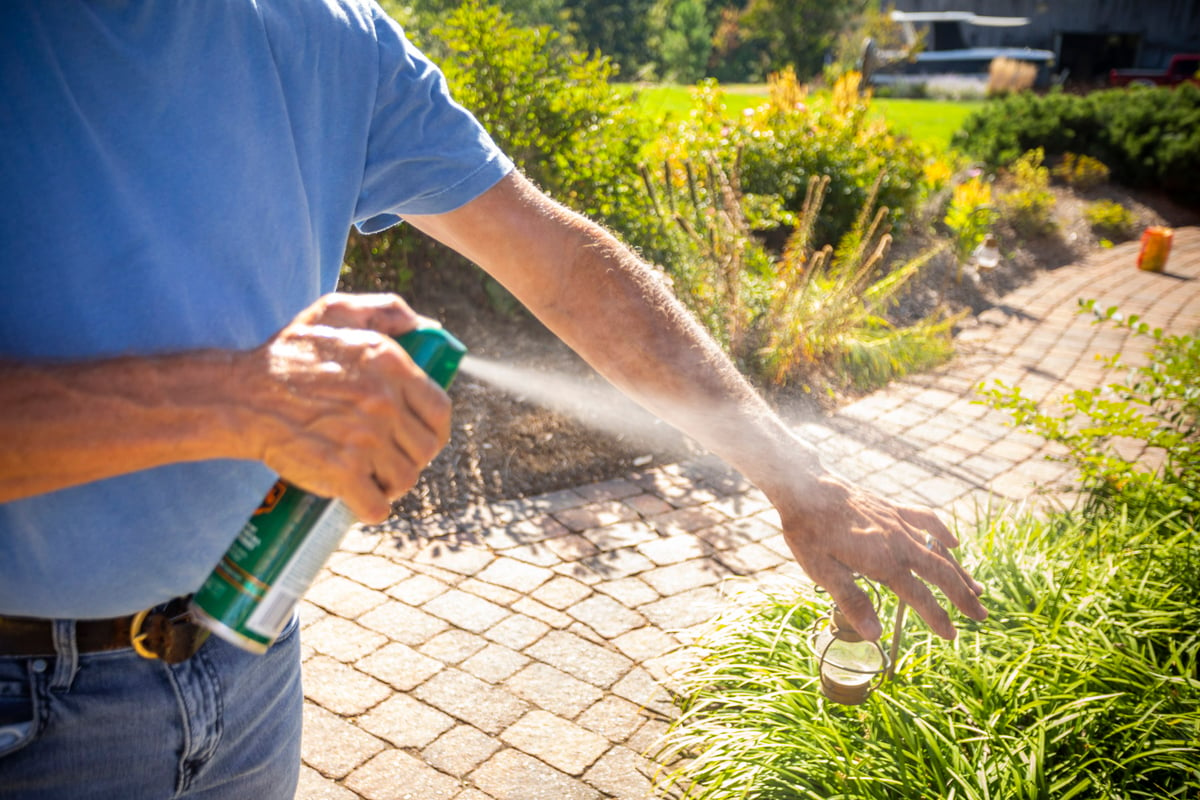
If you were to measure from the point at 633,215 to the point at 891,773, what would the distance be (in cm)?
408

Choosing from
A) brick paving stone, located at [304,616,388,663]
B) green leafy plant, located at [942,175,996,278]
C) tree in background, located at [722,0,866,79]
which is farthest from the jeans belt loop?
tree in background, located at [722,0,866,79]

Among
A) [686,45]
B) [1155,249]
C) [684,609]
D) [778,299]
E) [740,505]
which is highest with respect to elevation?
[778,299]

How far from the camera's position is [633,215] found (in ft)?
18.9

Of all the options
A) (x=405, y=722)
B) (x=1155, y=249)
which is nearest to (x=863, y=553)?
(x=405, y=722)

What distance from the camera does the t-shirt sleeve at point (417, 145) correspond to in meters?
1.47

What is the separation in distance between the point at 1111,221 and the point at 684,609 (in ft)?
33.8

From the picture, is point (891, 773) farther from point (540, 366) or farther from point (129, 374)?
point (540, 366)

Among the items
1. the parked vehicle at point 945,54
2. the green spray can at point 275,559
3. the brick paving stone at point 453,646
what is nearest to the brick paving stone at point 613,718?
the brick paving stone at point 453,646

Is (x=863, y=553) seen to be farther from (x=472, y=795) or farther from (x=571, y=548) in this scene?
(x=571, y=548)

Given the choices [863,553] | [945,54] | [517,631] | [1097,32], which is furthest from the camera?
[1097,32]

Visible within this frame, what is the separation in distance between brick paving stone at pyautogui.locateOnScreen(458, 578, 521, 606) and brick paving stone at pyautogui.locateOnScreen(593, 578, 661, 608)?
14.3 inches

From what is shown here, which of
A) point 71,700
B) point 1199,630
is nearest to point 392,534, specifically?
point 71,700

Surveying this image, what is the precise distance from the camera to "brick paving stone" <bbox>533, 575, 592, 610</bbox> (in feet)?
12.0

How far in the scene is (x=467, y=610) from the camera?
11.7ft
